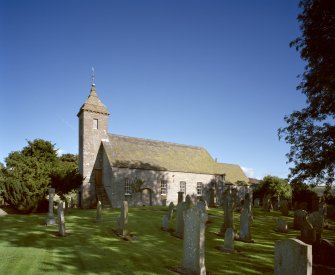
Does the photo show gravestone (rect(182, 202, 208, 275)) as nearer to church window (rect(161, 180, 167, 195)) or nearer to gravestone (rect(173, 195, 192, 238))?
gravestone (rect(173, 195, 192, 238))

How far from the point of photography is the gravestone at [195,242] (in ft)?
25.7

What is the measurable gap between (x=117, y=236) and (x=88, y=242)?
170 cm

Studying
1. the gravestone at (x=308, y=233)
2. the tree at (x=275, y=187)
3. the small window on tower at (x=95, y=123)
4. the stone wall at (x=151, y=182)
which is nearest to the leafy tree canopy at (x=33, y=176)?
the stone wall at (x=151, y=182)

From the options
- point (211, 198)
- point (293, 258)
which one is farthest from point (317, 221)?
point (211, 198)

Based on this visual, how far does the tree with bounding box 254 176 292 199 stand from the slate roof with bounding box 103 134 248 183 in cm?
678

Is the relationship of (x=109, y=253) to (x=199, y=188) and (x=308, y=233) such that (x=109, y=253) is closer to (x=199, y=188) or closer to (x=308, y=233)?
(x=308, y=233)

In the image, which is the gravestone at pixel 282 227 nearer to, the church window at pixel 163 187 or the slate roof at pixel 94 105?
the church window at pixel 163 187

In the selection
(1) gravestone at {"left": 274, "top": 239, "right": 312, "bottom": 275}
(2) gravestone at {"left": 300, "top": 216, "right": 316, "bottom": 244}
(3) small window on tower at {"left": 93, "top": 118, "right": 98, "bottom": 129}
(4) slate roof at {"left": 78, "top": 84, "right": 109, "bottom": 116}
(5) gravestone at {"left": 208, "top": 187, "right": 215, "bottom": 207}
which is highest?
(4) slate roof at {"left": 78, "top": 84, "right": 109, "bottom": 116}

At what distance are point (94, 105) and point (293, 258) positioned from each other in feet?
101

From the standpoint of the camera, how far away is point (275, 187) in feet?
118

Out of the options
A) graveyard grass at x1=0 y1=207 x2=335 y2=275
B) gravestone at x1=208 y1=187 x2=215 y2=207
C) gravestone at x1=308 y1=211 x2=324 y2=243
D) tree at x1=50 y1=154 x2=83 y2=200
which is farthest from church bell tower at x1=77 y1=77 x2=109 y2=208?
gravestone at x1=308 y1=211 x2=324 y2=243

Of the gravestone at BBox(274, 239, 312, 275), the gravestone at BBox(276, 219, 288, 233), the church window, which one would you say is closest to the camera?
the gravestone at BBox(274, 239, 312, 275)

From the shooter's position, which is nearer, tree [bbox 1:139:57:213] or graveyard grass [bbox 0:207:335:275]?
graveyard grass [bbox 0:207:335:275]

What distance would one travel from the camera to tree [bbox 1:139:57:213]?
20631 millimetres
